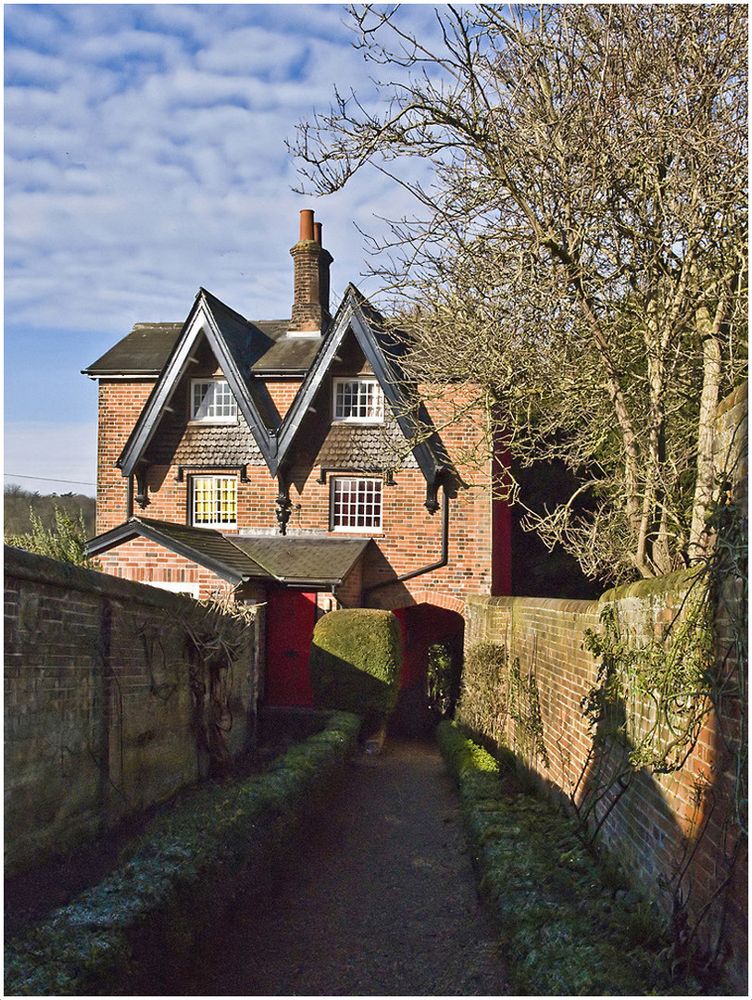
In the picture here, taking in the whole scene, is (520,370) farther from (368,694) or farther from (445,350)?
(368,694)

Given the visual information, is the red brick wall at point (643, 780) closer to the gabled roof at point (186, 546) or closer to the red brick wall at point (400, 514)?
the gabled roof at point (186, 546)

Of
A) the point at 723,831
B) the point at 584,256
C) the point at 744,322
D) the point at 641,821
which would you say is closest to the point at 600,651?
the point at 641,821

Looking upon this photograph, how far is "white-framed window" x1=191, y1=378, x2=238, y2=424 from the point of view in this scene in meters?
21.9

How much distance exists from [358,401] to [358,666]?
7.07 meters

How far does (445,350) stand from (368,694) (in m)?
7.05

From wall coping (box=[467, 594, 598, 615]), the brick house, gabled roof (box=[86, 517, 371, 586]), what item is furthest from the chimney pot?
wall coping (box=[467, 594, 598, 615])

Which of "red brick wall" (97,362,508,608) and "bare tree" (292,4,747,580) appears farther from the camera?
"red brick wall" (97,362,508,608)

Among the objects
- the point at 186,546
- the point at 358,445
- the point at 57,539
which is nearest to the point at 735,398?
the point at 186,546

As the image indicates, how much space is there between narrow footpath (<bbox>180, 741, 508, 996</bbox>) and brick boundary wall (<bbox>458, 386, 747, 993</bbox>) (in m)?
1.36

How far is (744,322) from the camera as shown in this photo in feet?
31.5

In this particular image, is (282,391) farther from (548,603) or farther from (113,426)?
(548,603)

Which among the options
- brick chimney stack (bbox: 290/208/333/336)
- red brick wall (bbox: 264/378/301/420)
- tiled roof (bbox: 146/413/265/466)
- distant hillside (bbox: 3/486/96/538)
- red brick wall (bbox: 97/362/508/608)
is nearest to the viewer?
red brick wall (bbox: 97/362/508/608)

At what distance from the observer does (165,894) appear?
231 inches

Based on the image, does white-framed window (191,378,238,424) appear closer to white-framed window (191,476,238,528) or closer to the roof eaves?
white-framed window (191,476,238,528)
